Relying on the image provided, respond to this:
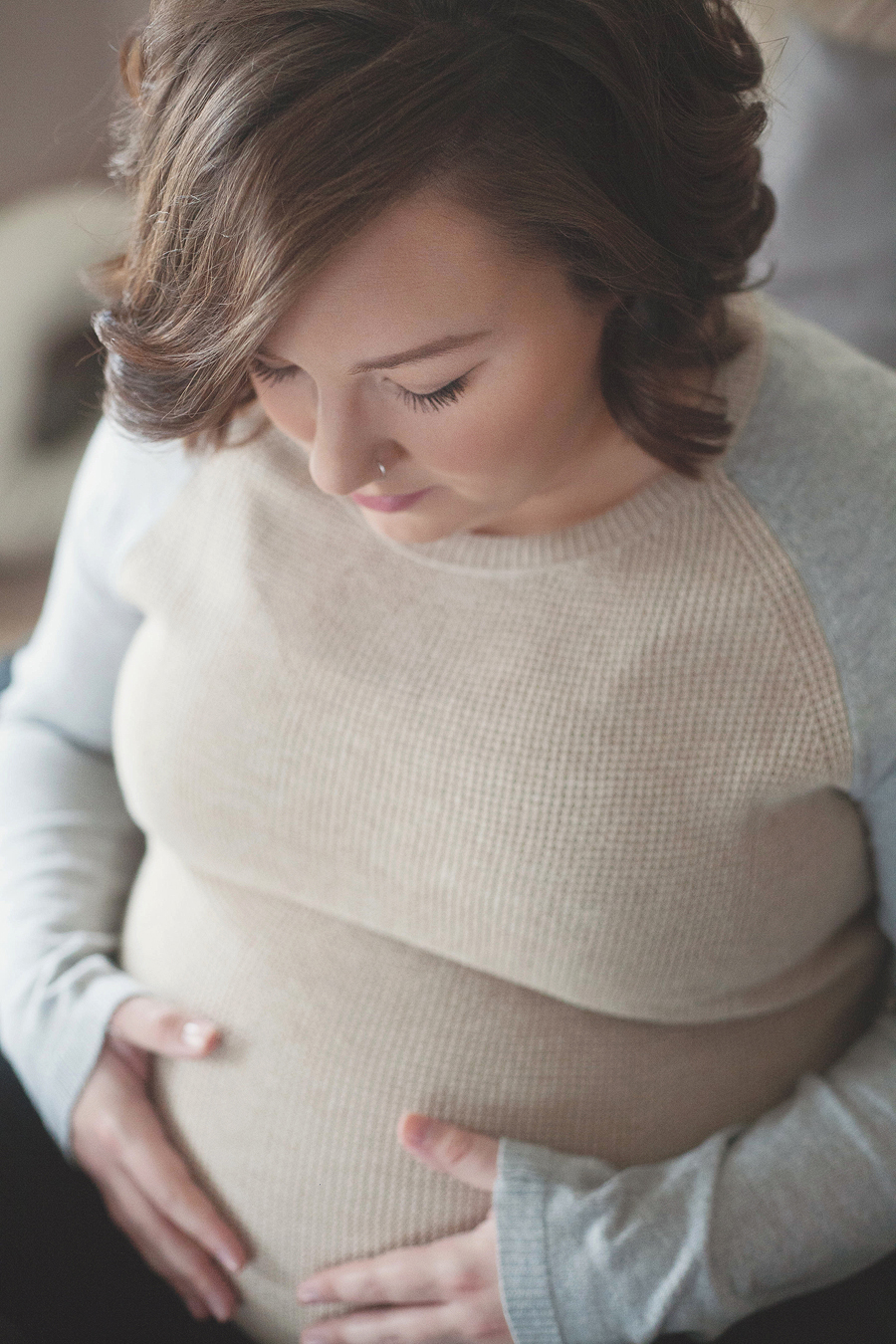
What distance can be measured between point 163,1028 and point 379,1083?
0.60 feet

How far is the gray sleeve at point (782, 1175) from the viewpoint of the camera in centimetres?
72

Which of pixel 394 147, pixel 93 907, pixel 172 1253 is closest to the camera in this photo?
pixel 394 147

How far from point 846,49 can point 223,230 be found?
0.80 m

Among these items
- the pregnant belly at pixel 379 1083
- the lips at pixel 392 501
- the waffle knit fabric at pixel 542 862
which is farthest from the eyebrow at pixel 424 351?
the pregnant belly at pixel 379 1083

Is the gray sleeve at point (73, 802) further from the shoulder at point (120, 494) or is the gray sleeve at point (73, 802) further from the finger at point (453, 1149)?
the finger at point (453, 1149)

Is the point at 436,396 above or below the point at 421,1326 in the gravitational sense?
above

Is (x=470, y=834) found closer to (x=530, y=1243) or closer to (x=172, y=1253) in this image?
(x=530, y=1243)

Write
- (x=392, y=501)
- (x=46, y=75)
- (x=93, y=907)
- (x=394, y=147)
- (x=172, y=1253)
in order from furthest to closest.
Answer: (x=46, y=75), (x=93, y=907), (x=172, y=1253), (x=392, y=501), (x=394, y=147)

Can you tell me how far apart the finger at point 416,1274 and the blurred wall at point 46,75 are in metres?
1.44

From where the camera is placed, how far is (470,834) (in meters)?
0.77

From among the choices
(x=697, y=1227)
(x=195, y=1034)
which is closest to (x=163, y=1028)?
(x=195, y=1034)

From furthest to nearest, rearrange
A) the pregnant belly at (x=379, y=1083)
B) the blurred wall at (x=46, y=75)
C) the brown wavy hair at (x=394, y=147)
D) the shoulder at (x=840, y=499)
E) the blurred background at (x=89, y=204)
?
the blurred wall at (x=46, y=75) < the blurred background at (x=89, y=204) < the pregnant belly at (x=379, y=1083) < the shoulder at (x=840, y=499) < the brown wavy hair at (x=394, y=147)

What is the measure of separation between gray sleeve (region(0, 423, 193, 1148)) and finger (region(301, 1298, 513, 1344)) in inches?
10.5

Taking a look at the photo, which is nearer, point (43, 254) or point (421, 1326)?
point (421, 1326)
